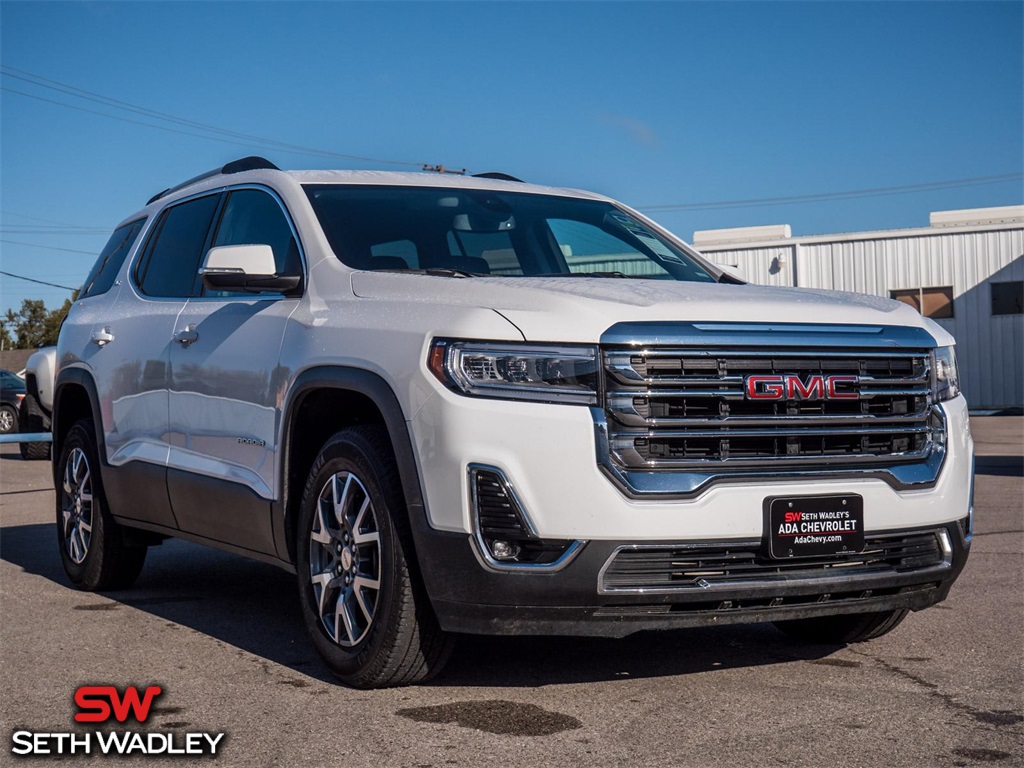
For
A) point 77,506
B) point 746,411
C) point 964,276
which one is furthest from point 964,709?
point 964,276

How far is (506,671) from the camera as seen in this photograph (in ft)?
16.4

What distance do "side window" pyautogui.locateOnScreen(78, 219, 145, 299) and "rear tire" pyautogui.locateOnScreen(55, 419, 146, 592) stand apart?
0.81m

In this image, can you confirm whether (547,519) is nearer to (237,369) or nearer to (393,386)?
(393,386)

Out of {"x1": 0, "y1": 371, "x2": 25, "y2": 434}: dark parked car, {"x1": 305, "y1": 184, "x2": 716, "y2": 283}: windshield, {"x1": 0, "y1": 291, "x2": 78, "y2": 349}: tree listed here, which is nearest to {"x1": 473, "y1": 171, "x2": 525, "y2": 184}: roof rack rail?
{"x1": 305, "y1": 184, "x2": 716, "y2": 283}: windshield

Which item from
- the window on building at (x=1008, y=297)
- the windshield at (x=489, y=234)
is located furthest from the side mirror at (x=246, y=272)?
the window on building at (x=1008, y=297)

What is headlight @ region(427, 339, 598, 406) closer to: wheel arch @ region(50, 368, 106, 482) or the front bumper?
the front bumper

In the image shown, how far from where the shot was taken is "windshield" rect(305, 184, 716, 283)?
5.47m

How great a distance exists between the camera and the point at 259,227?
5941 mm

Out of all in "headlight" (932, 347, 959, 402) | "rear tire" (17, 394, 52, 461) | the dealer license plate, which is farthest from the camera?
"rear tire" (17, 394, 52, 461)

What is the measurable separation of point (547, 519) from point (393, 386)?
741mm

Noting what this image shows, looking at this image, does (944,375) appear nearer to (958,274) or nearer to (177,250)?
(177,250)

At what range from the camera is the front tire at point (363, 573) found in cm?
448

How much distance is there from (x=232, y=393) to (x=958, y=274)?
28.6 m

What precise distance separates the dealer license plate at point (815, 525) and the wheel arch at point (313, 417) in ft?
4.20
